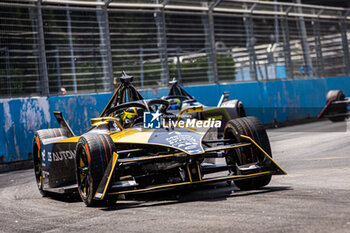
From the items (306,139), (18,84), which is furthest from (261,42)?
(18,84)

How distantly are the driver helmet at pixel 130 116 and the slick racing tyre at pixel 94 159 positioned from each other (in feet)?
4.87

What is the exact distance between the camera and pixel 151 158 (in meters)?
6.73

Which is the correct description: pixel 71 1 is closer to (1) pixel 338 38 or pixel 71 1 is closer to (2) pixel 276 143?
(2) pixel 276 143

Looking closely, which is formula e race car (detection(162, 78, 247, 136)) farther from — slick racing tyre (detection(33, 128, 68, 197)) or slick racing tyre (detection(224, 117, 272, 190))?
slick racing tyre (detection(224, 117, 272, 190))

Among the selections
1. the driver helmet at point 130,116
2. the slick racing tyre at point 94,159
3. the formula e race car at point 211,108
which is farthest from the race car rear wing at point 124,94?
the formula e race car at point 211,108

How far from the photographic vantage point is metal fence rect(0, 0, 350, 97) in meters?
13.6


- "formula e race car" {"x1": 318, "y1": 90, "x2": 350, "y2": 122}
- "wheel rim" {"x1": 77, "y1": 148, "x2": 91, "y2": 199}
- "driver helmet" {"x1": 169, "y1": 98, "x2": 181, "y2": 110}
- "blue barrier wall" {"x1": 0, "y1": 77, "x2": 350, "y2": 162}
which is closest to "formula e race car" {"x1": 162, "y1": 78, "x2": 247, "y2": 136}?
"driver helmet" {"x1": 169, "y1": 98, "x2": 181, "y2": 110}

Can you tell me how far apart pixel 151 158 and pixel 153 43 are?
33.9 ft

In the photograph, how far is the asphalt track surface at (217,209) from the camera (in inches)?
197

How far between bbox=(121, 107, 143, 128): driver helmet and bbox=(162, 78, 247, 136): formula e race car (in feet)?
12.0

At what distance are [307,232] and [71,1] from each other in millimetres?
11272

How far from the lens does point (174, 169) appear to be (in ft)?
23.1

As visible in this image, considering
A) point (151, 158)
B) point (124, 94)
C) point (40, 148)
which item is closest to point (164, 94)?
point (124, 94)

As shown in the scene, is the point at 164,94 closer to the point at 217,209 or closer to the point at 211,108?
the point at 211,108
